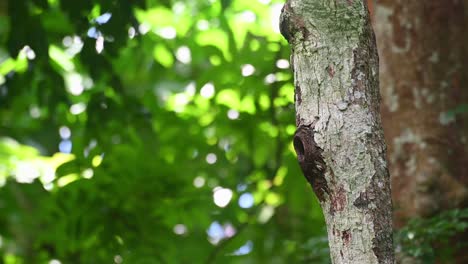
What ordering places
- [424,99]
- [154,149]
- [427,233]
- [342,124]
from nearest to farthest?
[342,124]
[427,233]
[424,99]
[154,149]

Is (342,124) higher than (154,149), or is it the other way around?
(154,149)

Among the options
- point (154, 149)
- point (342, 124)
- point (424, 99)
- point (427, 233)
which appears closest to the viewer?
point (342, 124)

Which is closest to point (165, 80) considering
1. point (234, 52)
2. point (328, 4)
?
point (234, 52)

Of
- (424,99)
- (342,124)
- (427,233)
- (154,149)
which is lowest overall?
(342,124)

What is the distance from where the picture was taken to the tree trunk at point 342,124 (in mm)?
1395

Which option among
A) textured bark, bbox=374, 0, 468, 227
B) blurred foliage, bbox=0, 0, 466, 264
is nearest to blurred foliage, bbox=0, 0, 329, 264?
blurred foliage, bbox=0, 0, 466, 264

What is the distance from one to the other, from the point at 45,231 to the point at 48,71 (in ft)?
2.67

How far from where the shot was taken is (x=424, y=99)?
115 inches

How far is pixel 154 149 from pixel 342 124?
2.17 meters

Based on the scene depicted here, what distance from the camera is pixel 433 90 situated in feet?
9.58

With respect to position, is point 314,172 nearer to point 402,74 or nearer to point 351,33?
point 351,33

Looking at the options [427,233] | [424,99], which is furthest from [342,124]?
[424,99]

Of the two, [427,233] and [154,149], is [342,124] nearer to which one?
[427,233]

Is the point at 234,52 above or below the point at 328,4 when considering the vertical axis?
above
